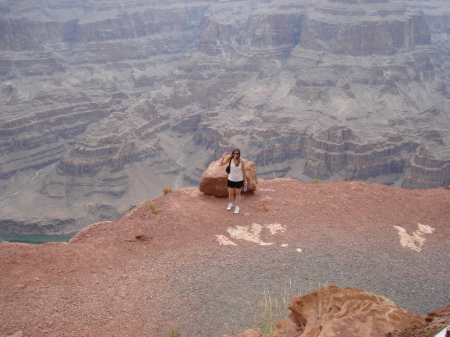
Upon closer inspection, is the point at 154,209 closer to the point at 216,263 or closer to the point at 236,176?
the point at 236,176

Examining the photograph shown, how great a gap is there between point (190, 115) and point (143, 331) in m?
83.8

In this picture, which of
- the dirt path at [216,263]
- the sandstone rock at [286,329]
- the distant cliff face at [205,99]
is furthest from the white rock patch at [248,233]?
the distant cliff face at [205,99]

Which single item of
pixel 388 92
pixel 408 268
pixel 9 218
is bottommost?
pixel 9 218

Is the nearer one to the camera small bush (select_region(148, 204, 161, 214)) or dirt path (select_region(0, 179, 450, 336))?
dirt path (select_region(0, 179, 450, 336))

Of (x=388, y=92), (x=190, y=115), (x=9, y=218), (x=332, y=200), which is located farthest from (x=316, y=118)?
(x=332, y=200)

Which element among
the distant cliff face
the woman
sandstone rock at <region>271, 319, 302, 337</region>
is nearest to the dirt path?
the woman

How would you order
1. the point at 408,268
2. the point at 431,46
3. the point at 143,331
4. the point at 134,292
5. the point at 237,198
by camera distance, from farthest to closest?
the point at 431,46 < the point at 237,198 < the point at 408,268 < the point at 134,292 < the point at 143,331

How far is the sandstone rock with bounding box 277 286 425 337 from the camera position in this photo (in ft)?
21.1

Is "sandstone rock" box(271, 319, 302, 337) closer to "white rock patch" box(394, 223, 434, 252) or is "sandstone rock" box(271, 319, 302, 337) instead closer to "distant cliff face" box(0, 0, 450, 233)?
"white rock patch" box(394, 223, 434, 252)

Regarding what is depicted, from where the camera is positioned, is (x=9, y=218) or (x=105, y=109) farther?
(x=105, y=109)

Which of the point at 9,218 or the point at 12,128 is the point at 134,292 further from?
the point at 12,128

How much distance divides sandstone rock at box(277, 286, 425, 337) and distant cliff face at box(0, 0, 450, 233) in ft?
175

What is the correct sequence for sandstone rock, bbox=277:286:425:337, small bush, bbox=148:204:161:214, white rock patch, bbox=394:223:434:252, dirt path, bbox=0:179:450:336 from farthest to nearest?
small bush, bbox=148:204:161:214, white rock patch, bbox=394:223:434:252, dirt path, bbox=0:179:450:336, sandstone rock, bbox=277:286:425:337

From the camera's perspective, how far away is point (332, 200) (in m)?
15.2
